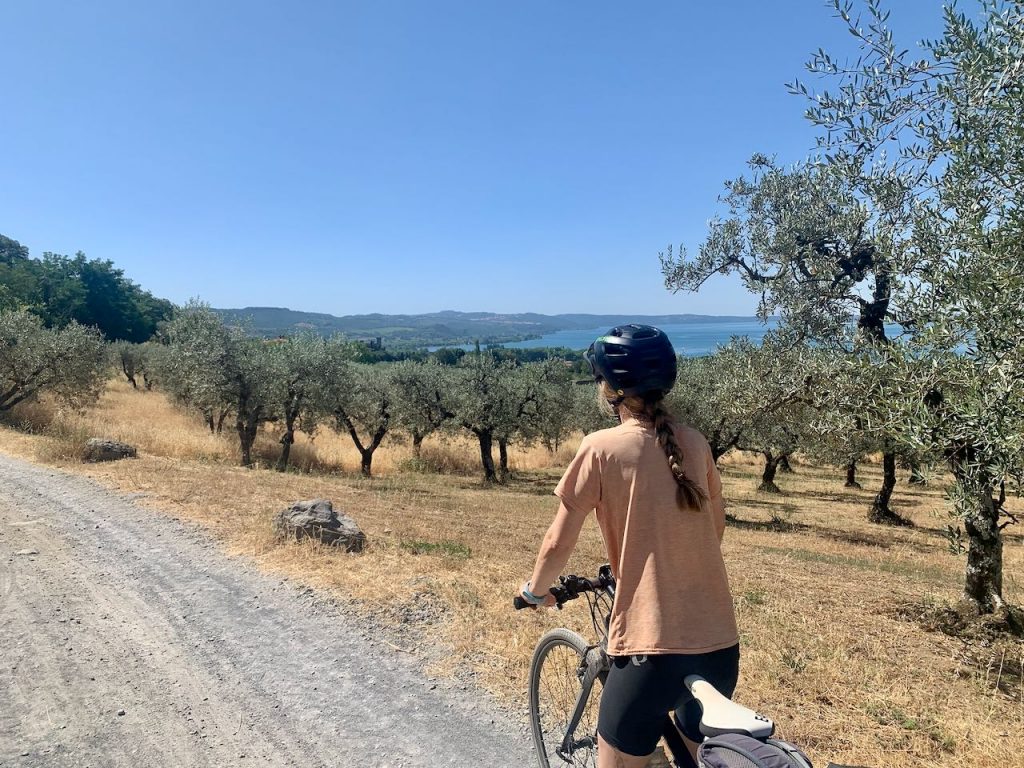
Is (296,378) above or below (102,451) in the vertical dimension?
above

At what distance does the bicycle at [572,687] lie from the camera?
2789 millimetres

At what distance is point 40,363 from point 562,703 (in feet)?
101

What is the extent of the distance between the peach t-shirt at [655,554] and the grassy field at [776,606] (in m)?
2.46

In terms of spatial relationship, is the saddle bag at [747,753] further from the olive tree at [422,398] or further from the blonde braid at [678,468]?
the olive tree at [422,398]

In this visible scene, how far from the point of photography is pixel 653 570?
88.5 inches

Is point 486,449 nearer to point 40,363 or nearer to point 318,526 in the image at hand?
point 40,363

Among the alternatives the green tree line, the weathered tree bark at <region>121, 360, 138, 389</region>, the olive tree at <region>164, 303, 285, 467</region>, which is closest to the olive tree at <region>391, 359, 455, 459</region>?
the olive tree at <region>164, 303, 285, 467</region>

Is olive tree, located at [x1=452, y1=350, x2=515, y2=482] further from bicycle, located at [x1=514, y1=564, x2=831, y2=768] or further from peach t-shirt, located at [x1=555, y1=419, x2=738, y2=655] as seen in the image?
peach t-shirt, located at [x1=555, y1=419, x2=738, y2=655]

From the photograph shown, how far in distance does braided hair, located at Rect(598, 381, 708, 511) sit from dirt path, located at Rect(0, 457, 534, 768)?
253 centimetres

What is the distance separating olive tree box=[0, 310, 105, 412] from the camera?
25.2m

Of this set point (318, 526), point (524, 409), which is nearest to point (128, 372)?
point (524, 409)

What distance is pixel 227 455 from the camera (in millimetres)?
24391

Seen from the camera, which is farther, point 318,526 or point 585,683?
point 318,526

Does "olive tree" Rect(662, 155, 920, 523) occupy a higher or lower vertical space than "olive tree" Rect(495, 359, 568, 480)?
higher
